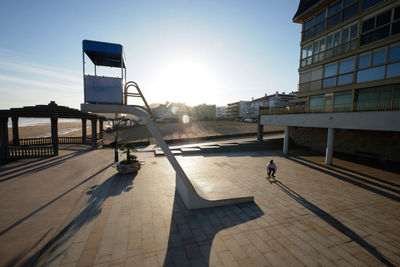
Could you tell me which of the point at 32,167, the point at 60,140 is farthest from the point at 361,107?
the point at 60,140

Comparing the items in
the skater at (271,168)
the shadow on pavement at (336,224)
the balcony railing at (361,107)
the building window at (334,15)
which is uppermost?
the building window at (334,15)

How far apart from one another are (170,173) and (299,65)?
20878 millimetres

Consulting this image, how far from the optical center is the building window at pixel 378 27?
12.8 meters

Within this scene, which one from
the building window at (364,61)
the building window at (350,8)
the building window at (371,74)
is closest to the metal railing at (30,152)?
the building window at (371,74)

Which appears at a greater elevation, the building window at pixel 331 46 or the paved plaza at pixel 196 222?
the building window at pixel 331 46

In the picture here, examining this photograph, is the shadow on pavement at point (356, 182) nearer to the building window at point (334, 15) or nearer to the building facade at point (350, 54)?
the building facade at point (350, 54)

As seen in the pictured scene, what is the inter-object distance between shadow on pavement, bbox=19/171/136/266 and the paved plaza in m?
0.04

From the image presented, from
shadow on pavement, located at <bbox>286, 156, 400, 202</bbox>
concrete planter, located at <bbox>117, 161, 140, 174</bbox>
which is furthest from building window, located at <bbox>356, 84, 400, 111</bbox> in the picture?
concrete planter, located at <bbox>117, 161, 140, 174</bbox>

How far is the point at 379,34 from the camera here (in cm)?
1370

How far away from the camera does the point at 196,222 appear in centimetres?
625

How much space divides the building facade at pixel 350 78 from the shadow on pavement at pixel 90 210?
16.6 meters

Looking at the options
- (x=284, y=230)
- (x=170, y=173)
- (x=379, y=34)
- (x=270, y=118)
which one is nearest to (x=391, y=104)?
(x=379, y=34)

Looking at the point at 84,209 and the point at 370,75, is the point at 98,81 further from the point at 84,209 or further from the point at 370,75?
the point at 370,75

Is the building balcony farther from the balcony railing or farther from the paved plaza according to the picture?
the paved plaza
